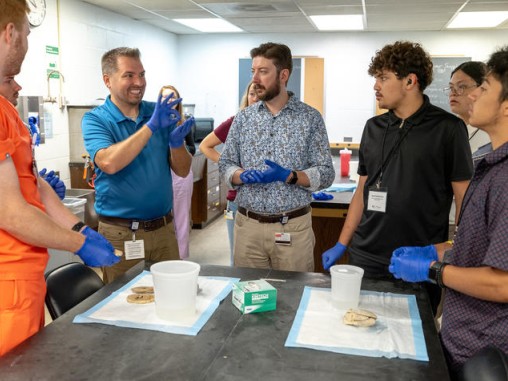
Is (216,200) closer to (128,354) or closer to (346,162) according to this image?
(346,162)

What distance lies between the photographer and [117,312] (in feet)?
4.87

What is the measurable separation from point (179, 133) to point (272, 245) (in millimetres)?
726

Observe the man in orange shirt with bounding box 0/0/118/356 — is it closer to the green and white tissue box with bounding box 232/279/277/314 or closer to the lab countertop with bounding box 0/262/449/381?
the lab countertop with bounding box 0/262/449/381

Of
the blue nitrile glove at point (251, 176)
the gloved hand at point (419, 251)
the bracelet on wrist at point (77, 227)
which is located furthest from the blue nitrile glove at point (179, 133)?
the gloved hand at point (419, 251)

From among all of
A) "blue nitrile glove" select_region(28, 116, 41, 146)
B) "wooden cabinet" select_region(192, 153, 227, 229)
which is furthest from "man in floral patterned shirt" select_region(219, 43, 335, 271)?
"wooden cabinet" select_region(192, 153, 227, 229)

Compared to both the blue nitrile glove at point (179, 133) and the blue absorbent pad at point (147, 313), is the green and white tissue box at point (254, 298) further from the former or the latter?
the blue nitrile glove at point (179, 133)

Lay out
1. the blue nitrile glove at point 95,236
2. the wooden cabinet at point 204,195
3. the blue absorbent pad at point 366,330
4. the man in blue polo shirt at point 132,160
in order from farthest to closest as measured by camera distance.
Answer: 1. the wooden cabinet at point 204,195
2. the man in blue polo shirt at point 132,160
3. the blue nitrile glove at point 95,236
4. the blue absorbent pad at point 366,330

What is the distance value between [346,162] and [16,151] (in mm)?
3390

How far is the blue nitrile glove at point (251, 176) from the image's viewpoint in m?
2.35

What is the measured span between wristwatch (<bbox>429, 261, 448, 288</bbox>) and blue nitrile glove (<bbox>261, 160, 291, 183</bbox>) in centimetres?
103

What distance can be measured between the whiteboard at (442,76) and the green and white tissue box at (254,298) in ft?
19.6

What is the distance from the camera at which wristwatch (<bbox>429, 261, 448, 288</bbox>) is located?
4.59ft

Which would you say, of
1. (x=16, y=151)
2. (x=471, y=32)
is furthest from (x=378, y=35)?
(x=16, y=151)

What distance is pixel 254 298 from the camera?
4.89 feet
